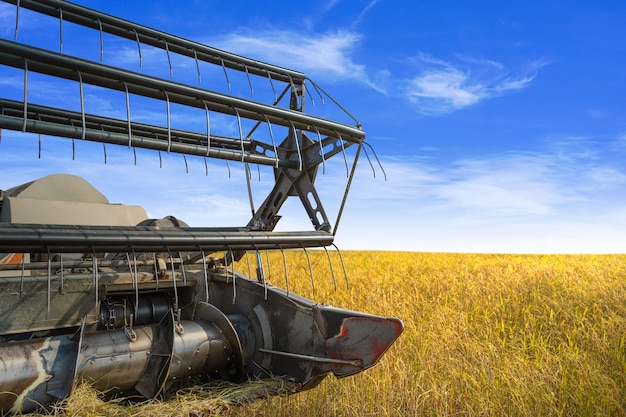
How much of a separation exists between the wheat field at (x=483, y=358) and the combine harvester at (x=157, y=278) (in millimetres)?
263

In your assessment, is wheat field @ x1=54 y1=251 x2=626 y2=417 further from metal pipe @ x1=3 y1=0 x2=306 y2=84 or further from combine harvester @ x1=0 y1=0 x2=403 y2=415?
metal pipe @ x1=3 y1=0 x2=306 y2=84

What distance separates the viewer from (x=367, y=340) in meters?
3.39

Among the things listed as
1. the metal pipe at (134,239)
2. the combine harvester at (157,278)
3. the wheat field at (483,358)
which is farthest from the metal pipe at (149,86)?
the wheat field at (483,358)

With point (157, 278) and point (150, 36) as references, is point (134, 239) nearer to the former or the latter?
point (157, 278)

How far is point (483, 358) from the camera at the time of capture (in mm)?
4504

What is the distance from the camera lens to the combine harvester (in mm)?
2926

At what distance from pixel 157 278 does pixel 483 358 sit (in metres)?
2.75

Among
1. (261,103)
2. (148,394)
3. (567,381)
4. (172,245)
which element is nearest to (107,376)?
(148,394)

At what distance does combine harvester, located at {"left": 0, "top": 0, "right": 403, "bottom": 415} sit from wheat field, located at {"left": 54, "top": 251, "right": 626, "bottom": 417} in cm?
26

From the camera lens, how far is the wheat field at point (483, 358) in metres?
3.71

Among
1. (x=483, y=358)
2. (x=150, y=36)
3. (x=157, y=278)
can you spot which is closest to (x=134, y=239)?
(x=157, y=278)

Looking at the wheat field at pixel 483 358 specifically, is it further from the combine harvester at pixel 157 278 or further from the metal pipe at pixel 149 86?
the metal pipe at pixel 149 86

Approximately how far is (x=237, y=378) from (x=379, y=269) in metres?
7.80

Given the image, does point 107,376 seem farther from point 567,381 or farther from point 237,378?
point 567,381
